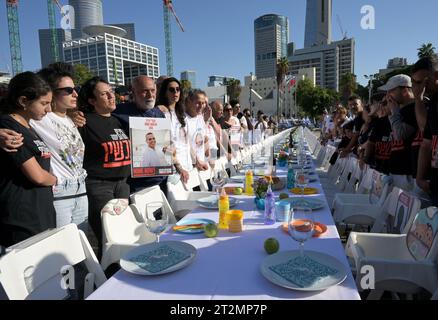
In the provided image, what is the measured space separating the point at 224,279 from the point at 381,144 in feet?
11.8

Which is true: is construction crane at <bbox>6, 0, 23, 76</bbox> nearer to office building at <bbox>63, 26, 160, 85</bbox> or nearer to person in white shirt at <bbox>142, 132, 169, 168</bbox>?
office building at <bbox>63, 26, 160, 85</bbox>

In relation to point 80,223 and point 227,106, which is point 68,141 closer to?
point 80,223

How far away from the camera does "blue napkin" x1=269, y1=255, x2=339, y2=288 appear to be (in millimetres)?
1402

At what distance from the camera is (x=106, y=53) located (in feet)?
313

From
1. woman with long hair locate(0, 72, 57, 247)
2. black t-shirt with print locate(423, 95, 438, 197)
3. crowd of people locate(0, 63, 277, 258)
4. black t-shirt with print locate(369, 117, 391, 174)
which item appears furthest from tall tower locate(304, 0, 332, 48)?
woman with long hair locate(0, 72, 57, 247)

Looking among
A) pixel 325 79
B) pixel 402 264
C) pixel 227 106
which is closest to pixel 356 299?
pixel 402 264

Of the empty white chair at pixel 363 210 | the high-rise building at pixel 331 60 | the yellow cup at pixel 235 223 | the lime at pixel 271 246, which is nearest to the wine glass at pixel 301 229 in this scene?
the lime at pixel 271 246

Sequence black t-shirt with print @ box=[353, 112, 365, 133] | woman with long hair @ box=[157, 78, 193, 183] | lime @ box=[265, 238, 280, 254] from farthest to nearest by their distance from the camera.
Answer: black t-shirt with print @ box=[353, 112, 365, 133] < woman with long hair @ box=[157, 78, 193, 183] < lime @ box=[265, 238, 280, 254]

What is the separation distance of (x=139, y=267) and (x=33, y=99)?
1.42 metres

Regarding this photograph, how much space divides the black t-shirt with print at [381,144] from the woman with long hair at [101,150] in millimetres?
3272

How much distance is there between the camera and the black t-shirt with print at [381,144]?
4.00 m

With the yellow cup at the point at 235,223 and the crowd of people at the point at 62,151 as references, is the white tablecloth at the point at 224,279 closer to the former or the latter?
the yellow cup at the point at 235,223

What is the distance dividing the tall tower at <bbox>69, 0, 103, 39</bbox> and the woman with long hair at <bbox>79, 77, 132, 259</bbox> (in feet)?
→ 557

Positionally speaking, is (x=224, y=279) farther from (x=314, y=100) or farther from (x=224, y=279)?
(x=314, y=100)
